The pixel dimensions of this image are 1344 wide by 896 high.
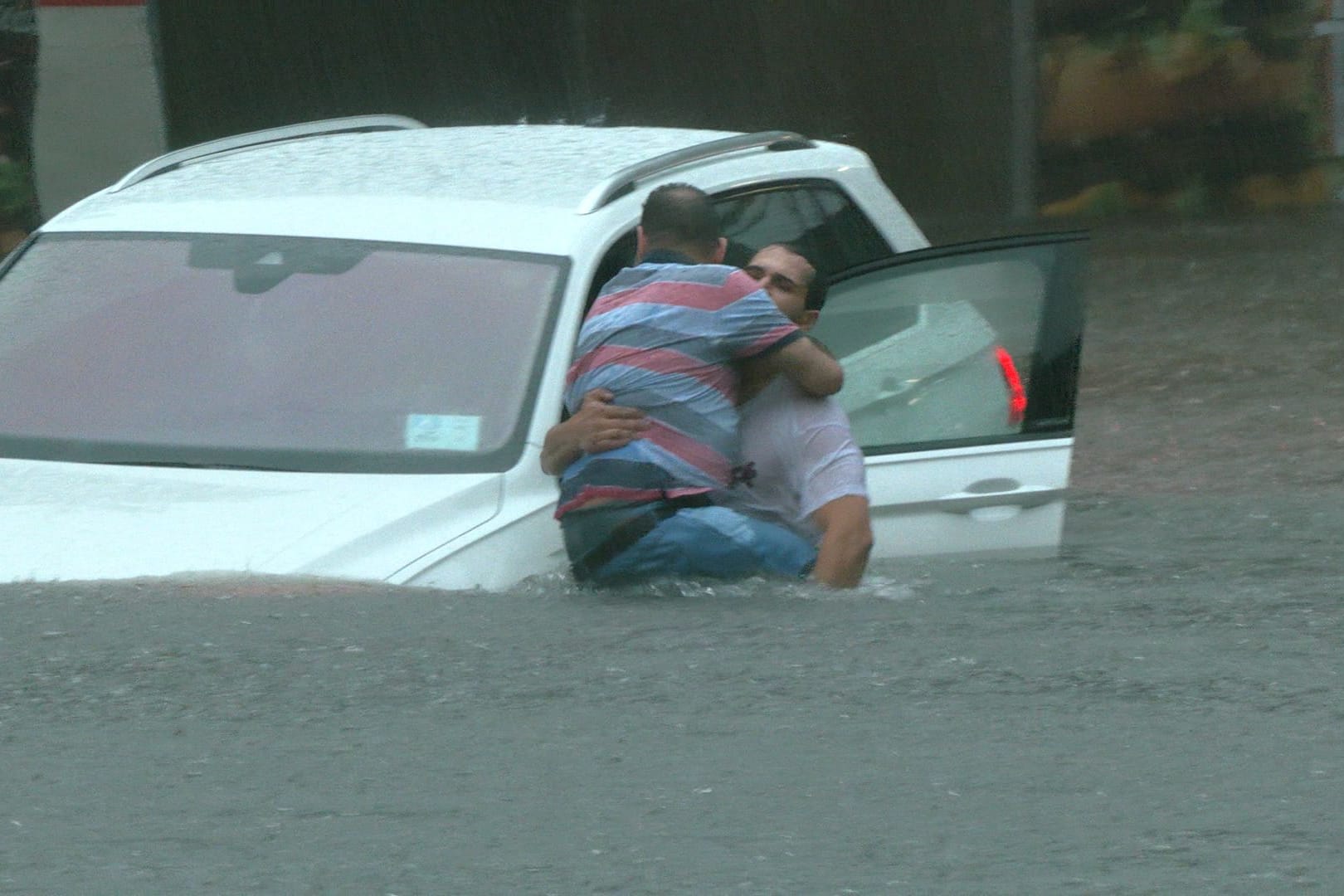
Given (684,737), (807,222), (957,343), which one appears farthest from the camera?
(807,222)

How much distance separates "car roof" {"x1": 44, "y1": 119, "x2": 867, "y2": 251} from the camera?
5367 millimetres

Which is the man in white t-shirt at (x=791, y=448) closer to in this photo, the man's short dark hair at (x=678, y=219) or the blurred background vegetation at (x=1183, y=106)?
the man's short dark hair at (x=678, y=219)

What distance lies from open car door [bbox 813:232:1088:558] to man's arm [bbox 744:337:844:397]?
372 millimetres

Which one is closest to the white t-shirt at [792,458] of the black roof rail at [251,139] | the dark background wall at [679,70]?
the black roof rail at [251,139]

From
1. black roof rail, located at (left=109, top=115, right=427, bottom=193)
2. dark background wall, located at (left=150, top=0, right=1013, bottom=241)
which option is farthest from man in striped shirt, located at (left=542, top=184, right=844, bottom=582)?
dark background wall, located at (left=150, top=0, right=1013, bottom=241)

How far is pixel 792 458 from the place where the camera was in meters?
5.07

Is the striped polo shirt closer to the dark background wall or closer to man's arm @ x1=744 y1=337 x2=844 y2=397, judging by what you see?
man's arm @ x1=744 y1=337 x2=844 y2=397

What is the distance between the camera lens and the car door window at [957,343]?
215 inches

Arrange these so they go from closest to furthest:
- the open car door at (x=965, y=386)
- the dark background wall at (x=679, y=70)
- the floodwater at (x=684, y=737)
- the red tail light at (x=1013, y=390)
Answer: the floodwater at (x=684, y=737), the open car door at (x=965, y=386), the red tail light at (x=1013, y=390), the dark background wall at (x=679, y=70)

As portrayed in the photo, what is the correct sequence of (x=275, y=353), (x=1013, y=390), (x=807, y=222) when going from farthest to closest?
(x=807, y=222)
(x=1013, y=390)
(x=275, y=353)

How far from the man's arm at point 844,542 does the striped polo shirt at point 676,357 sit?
0.92ft

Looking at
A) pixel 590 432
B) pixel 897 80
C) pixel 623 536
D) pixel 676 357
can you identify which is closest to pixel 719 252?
pixel 676 357

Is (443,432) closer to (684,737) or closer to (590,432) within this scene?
(590,432)

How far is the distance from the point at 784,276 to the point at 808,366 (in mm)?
351
